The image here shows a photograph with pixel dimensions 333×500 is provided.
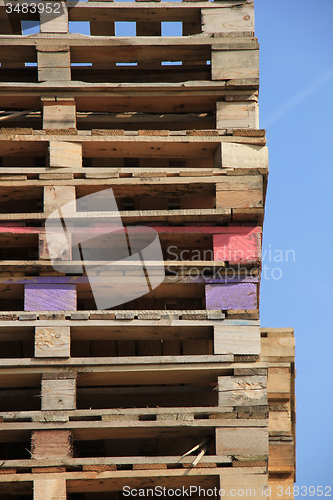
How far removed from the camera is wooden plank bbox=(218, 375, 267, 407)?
7047 mm

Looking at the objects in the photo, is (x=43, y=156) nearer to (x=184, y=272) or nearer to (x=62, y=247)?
(x=62, y=247)

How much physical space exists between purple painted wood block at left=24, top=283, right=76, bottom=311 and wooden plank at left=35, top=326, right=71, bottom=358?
0.80 ft

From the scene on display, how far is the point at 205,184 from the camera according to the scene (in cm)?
766

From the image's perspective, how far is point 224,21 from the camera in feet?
26.7

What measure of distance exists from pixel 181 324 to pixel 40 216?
200 cm

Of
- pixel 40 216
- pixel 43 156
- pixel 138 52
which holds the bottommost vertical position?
pixel 40 216

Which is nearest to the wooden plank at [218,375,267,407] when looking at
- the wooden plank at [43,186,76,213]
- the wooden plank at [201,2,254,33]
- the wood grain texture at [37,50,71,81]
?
the wooden plank at [43,186,76,213]

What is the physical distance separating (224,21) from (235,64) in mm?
598

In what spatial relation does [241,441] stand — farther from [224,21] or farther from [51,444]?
[224,21]

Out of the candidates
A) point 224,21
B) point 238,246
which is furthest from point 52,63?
point 238,246

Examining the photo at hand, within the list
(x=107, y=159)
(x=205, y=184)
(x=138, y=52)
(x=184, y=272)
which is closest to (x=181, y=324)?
(x=184, y=272)

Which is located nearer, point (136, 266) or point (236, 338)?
point (236, 338)

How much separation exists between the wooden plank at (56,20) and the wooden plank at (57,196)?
2047 mm

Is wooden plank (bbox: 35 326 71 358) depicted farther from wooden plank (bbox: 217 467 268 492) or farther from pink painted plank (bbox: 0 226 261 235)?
wooden plank (bbox: 217 467 268 492)
